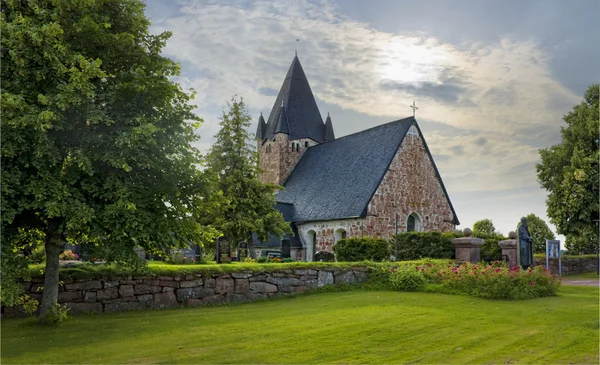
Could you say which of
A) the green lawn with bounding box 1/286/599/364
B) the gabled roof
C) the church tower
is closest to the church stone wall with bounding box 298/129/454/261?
the gabled roof

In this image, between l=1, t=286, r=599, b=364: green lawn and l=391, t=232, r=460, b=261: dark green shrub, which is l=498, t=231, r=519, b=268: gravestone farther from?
l=1, t=286, r=599, b=364: green lawn

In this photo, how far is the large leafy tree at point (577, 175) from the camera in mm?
31188

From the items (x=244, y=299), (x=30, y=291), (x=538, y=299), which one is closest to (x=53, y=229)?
(x=30, y=291)

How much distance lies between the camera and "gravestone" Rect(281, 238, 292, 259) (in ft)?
105

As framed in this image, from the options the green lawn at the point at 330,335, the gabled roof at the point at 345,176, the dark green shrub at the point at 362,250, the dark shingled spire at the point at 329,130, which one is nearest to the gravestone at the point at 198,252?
the gabled roof at the point at 345,176

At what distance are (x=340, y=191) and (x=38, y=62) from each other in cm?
2360

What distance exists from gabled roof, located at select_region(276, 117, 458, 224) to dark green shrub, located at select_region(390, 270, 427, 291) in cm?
1351

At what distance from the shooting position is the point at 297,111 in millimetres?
44594

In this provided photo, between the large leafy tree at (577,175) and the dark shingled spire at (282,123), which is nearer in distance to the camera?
the large leafy tree at (577,175)

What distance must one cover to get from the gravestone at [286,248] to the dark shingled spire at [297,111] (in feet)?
44.0

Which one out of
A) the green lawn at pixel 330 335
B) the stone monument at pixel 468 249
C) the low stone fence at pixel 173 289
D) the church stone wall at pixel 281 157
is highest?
the church stone wall at pixel 281 157

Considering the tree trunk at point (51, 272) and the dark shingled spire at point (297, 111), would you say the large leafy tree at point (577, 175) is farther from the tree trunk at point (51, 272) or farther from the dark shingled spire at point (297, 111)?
the tree trunk at point (51, 272)

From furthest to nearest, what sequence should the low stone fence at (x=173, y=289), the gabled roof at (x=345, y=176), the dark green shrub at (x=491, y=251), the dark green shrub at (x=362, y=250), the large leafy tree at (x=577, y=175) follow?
the large leafy tree at (x=577, y=175), the gabled roof at (x=345, y=176), the dark green shrub at (x=362, y=250), the dark green shrub at (x=491, y=251), the low stone fence at (x=173, y=289)

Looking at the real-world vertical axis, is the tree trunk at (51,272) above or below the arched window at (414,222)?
below
